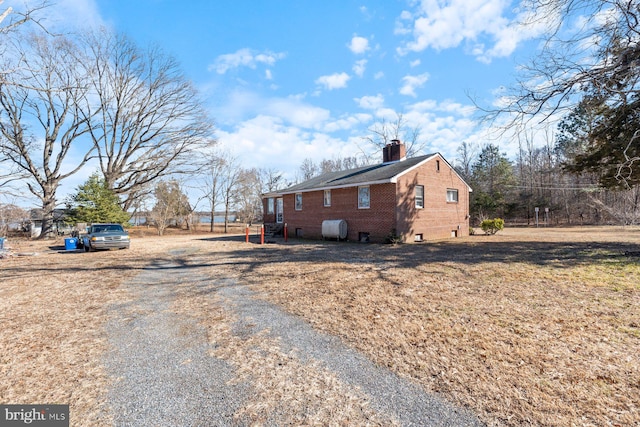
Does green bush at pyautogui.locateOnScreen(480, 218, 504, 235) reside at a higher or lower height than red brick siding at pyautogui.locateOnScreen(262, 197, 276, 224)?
lower

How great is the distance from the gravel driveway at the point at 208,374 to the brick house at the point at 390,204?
38.1ft

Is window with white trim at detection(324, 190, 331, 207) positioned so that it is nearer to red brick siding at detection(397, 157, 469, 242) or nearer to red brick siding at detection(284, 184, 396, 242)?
red brick siding at detection(284, 184, 396, 242)

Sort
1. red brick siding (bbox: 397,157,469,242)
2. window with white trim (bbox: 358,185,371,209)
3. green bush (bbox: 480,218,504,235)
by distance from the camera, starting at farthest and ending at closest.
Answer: green bush (bbox: 480,218,504,235) < window with white trim (bbox: 358,185,371,209) < red brick siding (bbox: 397,157,469,242)

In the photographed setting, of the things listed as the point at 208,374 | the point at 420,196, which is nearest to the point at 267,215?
the point at 420,196

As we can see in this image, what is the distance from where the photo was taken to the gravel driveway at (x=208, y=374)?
2.48 m

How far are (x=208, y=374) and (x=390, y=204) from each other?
44.5 feet

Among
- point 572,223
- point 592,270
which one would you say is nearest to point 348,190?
point 592,270

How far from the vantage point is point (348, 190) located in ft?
58.2

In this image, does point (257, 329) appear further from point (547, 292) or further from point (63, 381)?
point (547, 292)

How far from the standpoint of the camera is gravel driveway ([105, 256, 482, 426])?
248 cm

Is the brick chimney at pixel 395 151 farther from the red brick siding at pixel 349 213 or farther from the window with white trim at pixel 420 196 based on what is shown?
the red brick siding at pixel 349 213

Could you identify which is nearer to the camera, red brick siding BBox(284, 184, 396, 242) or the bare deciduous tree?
red brick siding BBox(284, 184, 396, 242)

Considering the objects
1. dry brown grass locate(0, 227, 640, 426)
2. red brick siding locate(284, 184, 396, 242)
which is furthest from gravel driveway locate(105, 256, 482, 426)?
red brick siding locate(284, 184, 396, 242)

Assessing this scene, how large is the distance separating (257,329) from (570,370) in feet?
12.3
